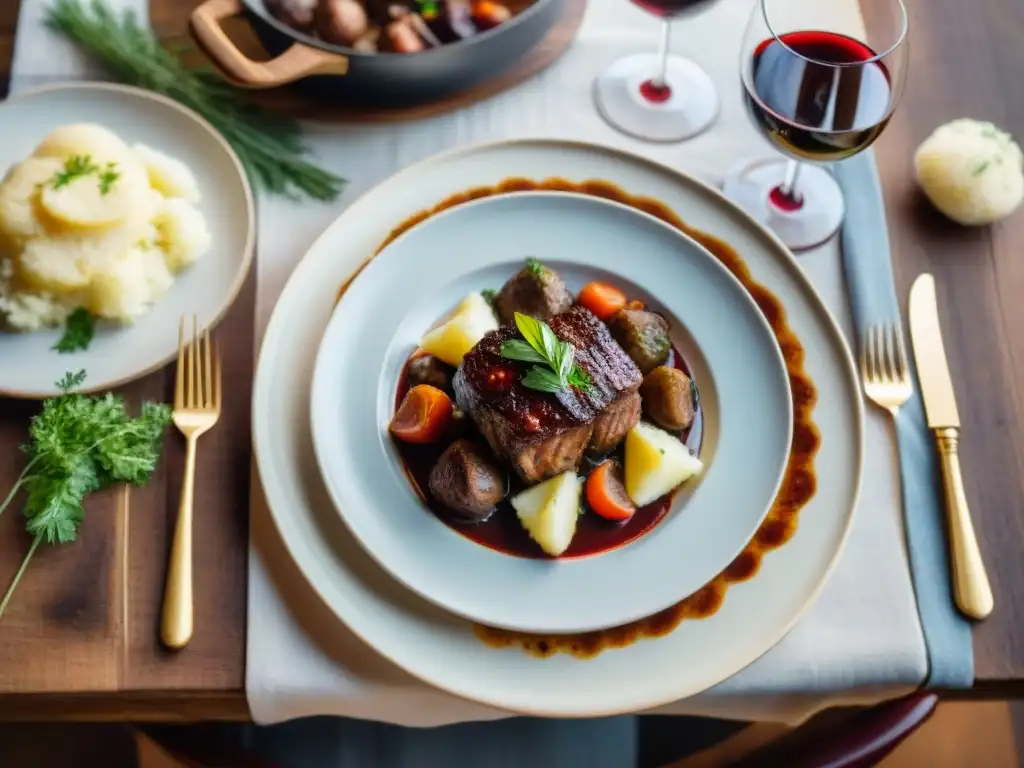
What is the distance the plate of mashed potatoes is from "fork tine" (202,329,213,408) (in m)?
0.03

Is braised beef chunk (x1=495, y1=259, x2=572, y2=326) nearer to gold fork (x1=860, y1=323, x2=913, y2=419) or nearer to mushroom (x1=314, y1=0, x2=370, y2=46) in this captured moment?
gold fork (x1=860, y1=323, x2=913, y2=419)

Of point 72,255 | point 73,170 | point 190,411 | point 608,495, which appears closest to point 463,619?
point 608,495

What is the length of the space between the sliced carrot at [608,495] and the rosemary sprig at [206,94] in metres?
0.87

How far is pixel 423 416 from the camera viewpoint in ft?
5.49

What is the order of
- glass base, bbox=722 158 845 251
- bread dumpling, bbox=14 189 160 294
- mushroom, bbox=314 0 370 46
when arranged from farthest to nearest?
mushroom, bbox=314 0 370 46 → glass base, bbox=722 158 845 251 → bread dumpling, bbox=14 189 160 294

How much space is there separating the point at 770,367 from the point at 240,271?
1.03 meters

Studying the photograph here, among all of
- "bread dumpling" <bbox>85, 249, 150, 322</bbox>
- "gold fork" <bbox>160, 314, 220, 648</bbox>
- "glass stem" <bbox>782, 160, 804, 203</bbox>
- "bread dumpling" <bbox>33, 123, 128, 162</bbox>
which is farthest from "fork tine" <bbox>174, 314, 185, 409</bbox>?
"glass stem" <bbox>782, 160, 804, 203</bbox>

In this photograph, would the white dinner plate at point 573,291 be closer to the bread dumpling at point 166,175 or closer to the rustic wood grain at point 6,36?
the bread dumpling at point 166,175

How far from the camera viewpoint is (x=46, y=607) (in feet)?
5.28

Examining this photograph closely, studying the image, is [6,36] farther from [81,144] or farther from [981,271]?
[981,271]

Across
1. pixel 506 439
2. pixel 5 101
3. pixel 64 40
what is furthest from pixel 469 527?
pixel 64 40

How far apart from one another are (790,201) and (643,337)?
0.54 m

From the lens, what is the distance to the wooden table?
61.6 inches

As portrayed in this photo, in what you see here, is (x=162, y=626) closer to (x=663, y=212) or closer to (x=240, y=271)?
(x=240, y=271)
